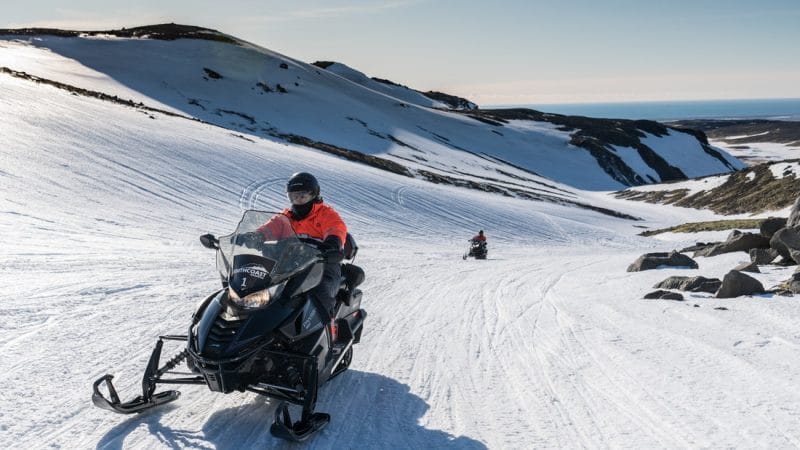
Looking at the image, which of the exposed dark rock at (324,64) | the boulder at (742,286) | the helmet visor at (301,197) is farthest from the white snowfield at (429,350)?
the exposed dark rock at (324,64)

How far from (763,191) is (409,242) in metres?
41.0

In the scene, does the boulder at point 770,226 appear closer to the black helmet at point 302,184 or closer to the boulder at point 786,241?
the boulder at point 786,241

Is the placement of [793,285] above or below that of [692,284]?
above

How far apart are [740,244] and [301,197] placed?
45.5 feet

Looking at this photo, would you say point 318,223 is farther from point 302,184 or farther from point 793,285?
point 793,285

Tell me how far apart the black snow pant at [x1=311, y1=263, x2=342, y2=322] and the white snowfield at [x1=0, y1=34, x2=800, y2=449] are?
89 centimetres

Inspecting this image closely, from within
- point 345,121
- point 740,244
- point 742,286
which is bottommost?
point 740,244

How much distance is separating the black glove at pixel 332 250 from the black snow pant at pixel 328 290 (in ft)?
0.92

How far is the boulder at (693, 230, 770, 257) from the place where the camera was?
1502 centimetres

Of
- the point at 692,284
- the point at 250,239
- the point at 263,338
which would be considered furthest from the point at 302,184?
the point at 692,284

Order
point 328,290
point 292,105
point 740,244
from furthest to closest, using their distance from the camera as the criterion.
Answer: point 292,105 → point 740,244 → point 328,290

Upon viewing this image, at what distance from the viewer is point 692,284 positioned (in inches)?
427

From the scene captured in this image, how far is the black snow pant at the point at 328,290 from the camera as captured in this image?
17.4 ft

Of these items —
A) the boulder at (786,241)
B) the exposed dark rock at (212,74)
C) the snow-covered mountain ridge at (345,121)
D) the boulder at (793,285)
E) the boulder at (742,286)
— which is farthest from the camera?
the exposed dark rock at (212,74)
